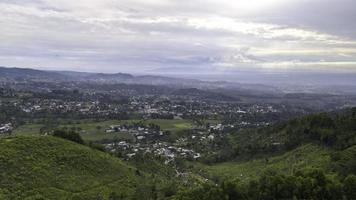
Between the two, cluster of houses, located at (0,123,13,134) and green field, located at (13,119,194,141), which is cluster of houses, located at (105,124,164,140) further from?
cluster of houses, located at (0,123,13,134)

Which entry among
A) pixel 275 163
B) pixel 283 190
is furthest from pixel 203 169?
pixel 283 190

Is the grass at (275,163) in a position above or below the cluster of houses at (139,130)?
above

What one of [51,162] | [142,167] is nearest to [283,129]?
[142,167]

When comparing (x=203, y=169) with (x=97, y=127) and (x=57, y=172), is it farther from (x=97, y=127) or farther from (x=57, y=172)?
(x=97, y=127)

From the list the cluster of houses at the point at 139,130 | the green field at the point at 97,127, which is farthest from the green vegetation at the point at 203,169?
the green field at the point at 97,127

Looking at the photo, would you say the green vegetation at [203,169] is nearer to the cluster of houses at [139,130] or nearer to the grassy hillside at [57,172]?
the grassy hillside at [57,172]

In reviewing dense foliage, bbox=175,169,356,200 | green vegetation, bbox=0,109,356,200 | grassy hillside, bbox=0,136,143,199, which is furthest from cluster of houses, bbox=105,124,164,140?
dense foliage, bbox=175,169,356,200

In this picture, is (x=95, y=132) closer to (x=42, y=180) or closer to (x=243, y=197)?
(x=42, y=180)
